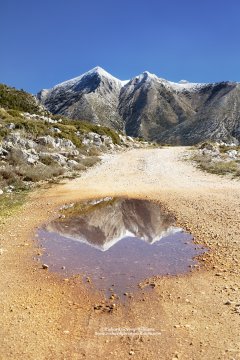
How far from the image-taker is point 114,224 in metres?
14.9

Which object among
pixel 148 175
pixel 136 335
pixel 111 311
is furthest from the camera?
pixel 148 175

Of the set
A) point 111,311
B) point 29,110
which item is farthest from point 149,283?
point 29,110

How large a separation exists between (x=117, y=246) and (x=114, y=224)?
2932 millimetres

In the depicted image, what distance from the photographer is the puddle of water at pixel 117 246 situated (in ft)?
32.2

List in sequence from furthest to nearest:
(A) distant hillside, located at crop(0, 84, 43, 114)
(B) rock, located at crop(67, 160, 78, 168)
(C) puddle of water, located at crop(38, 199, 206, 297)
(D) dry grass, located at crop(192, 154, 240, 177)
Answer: (A) distant hillside, located at crop(0, 84, 43, 114) < (B) rock, located at crop(67, 160, 78, 168) < (D) dry grass, located at crop(192, 154, 240, 177) < (C) puddle of water, located at crop(38, 199, 206, 297)

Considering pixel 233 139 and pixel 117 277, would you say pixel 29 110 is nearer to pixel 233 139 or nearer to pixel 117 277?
pixel 117 277

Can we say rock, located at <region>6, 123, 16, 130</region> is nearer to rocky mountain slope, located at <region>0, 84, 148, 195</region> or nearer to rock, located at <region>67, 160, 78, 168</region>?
rocky mountain slope, located at <region>0, 84, 148, 195</region>

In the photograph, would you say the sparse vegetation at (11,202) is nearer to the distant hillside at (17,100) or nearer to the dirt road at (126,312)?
the dirt road at (126,312)

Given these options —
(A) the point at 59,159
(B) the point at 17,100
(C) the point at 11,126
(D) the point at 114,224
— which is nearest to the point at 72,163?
(A) the point at 59,159

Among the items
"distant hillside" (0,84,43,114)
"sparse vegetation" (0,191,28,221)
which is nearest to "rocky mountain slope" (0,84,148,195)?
"sparse vegetation" (0,191,28,221)

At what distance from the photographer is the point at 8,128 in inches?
1389

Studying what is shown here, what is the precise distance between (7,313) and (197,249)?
5.98 meters

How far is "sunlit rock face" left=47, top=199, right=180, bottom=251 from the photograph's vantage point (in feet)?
42.6

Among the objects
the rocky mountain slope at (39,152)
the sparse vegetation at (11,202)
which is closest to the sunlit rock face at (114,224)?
the sparse vegetation at (11,202)
